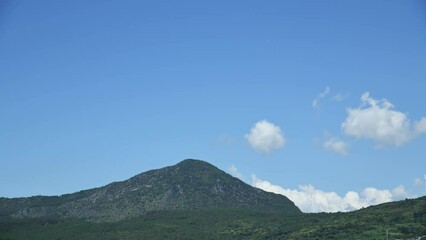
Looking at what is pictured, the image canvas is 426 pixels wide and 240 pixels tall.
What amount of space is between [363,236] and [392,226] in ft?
40.0

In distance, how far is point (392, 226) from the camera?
641ft

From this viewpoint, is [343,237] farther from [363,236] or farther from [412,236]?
[412,236]

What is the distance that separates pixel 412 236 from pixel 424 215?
78.0ft

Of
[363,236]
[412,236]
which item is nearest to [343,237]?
[363,236]

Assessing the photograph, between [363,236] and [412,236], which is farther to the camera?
[363,236]

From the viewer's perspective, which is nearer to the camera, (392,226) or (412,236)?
(412,236)

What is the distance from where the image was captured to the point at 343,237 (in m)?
197

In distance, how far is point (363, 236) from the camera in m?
192

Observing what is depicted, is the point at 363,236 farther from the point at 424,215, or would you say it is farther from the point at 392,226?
the point at 424,215

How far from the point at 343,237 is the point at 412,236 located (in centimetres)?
2582

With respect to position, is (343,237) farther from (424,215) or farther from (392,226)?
(424,215)

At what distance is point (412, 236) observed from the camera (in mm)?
178625

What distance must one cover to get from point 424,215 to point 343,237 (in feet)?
99.6

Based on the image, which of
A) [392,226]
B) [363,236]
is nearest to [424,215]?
[392,226]
